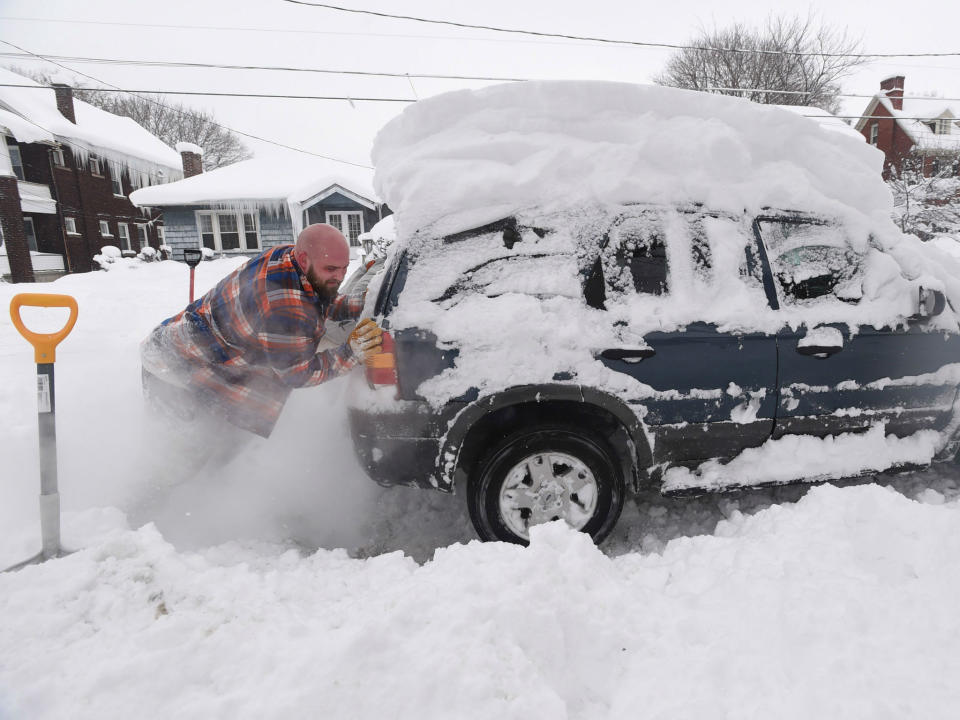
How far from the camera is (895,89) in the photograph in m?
27.4

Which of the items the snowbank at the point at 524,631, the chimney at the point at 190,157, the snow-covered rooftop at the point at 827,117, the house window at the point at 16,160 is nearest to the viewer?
the snowbank at the point at 524,631

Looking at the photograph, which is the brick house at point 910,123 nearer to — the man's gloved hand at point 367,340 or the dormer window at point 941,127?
the dormer window at point 941,127

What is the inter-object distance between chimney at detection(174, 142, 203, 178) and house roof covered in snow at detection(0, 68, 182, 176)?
4.21 metres

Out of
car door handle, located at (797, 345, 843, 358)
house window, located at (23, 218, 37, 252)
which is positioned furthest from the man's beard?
house window, located at (23, 218, 37, 252)

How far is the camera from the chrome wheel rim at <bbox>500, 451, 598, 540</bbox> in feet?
8.82

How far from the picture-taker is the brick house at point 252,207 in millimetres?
20891

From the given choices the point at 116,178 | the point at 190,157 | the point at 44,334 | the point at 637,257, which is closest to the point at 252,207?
the point at 190,157

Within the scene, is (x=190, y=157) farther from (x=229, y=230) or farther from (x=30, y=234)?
(x=30, y=234)

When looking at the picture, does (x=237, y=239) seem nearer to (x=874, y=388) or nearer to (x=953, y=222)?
(x=874, y=388)

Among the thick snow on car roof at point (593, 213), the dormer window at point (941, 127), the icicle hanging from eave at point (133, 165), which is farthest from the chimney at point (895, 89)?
the icicle hanging from eave at point (133, 165)

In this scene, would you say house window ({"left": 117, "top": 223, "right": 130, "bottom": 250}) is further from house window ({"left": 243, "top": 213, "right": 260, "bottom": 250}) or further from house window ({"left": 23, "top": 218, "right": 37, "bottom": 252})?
house window ({"left": 243, "top": 213, "right": 260, "bottom": 250})

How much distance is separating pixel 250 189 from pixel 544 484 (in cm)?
2231

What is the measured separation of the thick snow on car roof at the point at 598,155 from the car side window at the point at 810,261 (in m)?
0.12

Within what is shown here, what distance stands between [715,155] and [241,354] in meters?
2.78
